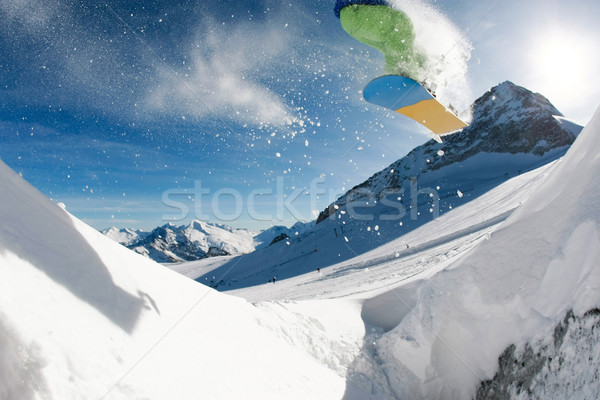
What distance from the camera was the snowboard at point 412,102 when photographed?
892cm

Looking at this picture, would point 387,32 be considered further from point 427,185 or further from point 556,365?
point 427,185

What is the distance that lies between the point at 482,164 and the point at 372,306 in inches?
3427

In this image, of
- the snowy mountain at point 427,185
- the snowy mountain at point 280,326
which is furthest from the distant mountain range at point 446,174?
the snowy mountain at point 280,326

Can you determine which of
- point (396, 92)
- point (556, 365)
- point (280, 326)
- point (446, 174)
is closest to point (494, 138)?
point (446, 174)

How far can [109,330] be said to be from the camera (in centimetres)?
273

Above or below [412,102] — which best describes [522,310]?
below

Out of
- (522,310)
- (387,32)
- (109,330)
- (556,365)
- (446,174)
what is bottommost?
(109,330)

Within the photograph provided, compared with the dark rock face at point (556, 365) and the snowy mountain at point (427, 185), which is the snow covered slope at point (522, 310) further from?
the snowy mountain at point (427, 185)

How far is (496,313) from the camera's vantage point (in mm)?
4180

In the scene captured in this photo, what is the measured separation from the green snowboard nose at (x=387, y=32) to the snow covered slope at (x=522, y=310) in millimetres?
5298

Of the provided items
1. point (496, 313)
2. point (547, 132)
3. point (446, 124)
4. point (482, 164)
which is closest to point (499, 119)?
point (547, 132)

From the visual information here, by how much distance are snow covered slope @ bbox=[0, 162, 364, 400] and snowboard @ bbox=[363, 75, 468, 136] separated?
7558mm

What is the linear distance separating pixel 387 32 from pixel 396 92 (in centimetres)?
170

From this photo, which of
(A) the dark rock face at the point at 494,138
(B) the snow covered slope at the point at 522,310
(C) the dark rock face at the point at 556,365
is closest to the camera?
(C) the dark rock face at the point at 556,365
